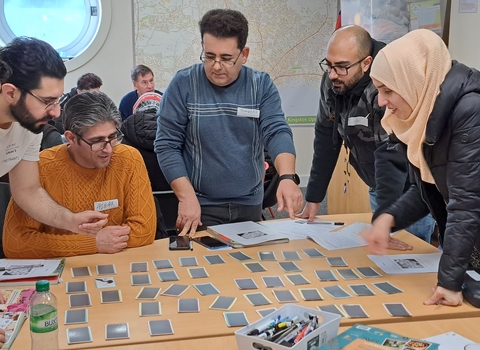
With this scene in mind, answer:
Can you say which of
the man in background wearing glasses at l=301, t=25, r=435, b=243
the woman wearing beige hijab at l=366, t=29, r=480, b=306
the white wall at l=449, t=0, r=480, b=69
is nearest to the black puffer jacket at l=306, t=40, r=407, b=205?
the man in background wearing glasses at l=301, t=25, r=435, b=243

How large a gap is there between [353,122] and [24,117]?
1.37 meters

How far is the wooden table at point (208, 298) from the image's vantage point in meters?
1.40

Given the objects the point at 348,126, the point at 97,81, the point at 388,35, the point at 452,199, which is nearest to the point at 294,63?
the point at 388,35

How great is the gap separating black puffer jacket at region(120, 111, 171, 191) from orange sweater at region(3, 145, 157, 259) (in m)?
0.86

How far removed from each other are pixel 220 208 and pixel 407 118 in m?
1.02

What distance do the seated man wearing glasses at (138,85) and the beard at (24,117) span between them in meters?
3.45

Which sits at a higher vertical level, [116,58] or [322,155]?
[116,58]

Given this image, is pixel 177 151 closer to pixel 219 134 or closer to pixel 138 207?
pixel 219 134

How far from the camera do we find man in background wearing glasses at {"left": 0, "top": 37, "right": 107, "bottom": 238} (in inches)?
66.4

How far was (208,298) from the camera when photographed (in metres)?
1.64

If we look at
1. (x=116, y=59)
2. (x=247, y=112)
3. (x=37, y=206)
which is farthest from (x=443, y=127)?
(x=116, y=59)

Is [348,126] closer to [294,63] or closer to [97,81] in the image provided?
[97,81]

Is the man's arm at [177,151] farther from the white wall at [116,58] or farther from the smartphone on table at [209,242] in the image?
the white wall at [116,58]

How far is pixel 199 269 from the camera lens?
74.1 inches
